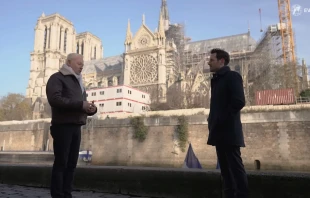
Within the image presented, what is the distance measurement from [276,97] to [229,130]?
29.4 metres

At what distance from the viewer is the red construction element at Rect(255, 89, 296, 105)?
96.2ft

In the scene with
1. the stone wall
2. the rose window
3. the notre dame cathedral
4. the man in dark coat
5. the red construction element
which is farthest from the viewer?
the rose window

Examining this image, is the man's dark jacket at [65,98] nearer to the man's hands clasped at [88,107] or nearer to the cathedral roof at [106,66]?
the man's hands clasped at [88,107]

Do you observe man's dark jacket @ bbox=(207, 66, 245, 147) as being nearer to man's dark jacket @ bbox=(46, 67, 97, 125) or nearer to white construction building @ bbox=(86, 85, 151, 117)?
man's dark jacket @ bbox=(46, 67, 97, 125)

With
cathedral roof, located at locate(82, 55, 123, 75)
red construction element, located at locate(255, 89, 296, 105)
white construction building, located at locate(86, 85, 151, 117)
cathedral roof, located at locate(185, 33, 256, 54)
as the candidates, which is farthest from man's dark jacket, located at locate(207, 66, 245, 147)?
cathedral roof, located at locate(82, 55, 123, 75)

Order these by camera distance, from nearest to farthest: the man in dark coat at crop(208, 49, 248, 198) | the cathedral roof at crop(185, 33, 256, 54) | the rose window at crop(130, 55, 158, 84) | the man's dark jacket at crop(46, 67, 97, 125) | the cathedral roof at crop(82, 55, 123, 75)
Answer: the man in dark coat at crop(208, 49, 248, 198) < the man's dark jacket at crop(46, 67, 97, 125) < the rose window at crop(130, 55, 158, 84) < the cathedral roof at crop(185, 33, 256, 54) < the cathedral roof at crop(82, 55, 123, 75)

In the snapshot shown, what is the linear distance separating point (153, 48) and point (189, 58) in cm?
1049

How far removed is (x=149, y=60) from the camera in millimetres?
56312

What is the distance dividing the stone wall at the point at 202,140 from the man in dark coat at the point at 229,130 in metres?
20.6

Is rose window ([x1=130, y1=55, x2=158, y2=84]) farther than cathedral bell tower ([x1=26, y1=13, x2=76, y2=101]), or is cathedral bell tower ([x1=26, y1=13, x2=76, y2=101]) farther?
cathedral bell tower ([x1=26, y1=13, x2=76, y2=101])

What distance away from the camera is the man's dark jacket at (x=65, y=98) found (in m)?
3.37

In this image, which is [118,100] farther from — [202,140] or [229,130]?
[229,130]

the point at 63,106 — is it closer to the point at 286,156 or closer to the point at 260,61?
the point at 286,156

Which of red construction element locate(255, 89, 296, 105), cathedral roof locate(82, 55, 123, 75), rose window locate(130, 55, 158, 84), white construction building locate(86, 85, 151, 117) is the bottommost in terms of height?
red construction element locate(255, 89, 296, 105)
